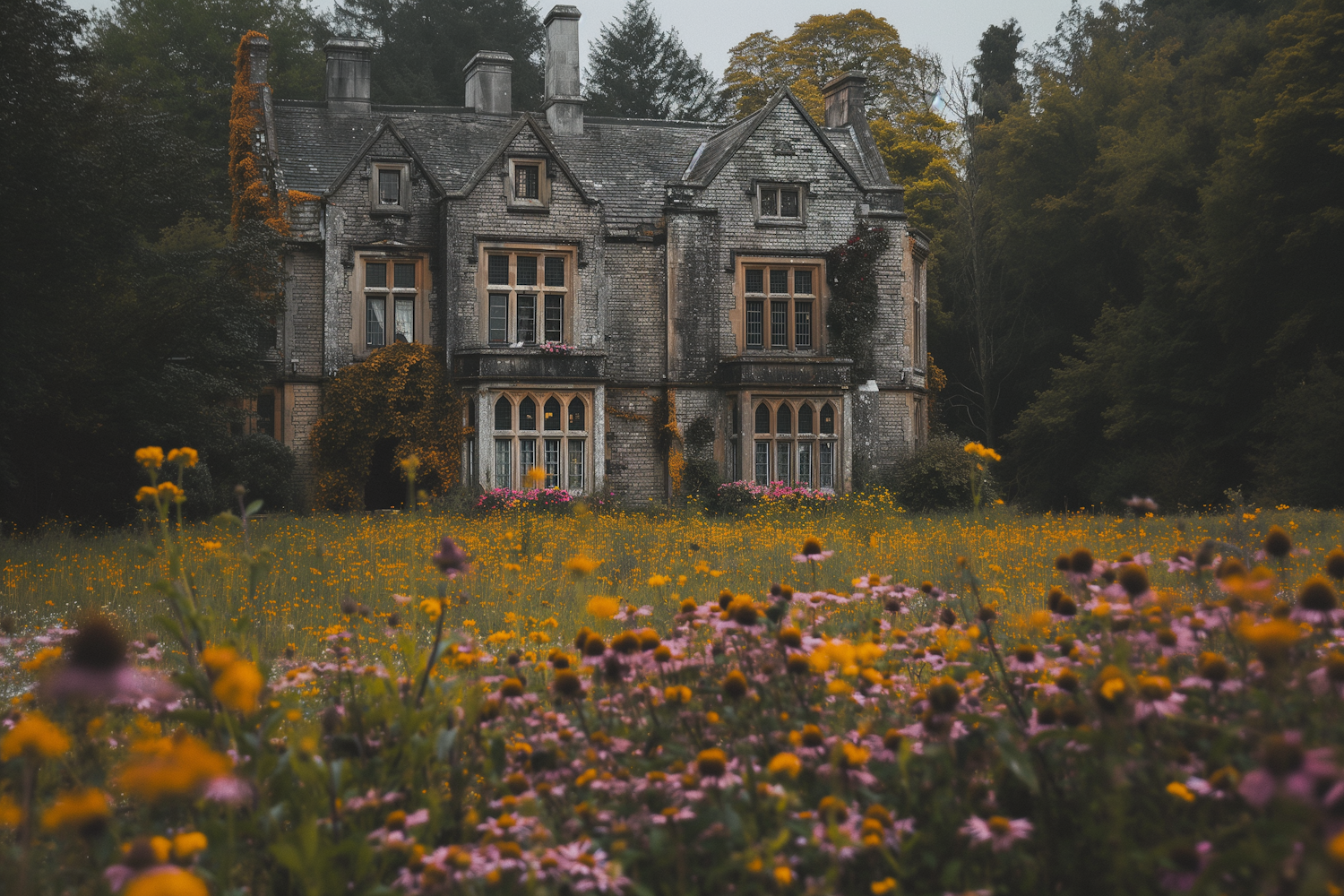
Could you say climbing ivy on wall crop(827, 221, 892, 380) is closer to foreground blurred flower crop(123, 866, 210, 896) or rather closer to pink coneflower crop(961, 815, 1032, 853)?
pink coneflower crop(961, 815, 1032, 853)

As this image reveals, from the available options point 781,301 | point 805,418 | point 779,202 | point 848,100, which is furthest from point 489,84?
point 805,418

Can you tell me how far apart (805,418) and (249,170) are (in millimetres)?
13436

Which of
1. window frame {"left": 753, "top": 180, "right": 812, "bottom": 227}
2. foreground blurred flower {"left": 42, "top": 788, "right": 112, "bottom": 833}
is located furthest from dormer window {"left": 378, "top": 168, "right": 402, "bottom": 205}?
foreground blurred flower {"left": 42, "top": 788, "right": 112, "bottom": 833}

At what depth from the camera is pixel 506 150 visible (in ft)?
73.6

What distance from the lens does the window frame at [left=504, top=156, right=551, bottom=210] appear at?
22.4 m

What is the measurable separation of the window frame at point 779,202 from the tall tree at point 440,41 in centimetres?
2156

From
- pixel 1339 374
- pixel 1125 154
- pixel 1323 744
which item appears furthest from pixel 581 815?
pixel 1125 154

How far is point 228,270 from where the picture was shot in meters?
21.4

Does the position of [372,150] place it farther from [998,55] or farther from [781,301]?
[998,55]

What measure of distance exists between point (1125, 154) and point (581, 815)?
103 feet

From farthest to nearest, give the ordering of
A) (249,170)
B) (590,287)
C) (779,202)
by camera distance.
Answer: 1. (779,202)
2. (249,170)
3. (590,287)

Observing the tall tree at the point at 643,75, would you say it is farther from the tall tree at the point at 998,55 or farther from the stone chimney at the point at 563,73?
the stone chimney at the point at 563,73

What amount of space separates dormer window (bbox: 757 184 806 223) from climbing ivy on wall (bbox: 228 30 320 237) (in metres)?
9.73

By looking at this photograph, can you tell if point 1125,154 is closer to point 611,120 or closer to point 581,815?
point 611,120
